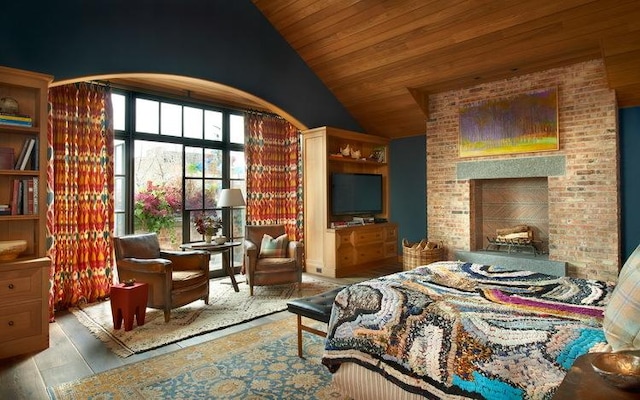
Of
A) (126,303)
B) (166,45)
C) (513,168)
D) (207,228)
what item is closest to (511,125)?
(513,168)

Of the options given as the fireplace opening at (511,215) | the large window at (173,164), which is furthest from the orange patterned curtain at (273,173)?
the fireplace opening at (511,215)

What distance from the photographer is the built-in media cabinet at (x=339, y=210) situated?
5.72 meters

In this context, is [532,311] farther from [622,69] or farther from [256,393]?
[622,69]

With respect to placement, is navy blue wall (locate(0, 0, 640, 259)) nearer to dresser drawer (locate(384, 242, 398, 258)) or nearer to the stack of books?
dresser drawer (locate(384, 242, 398, 258))

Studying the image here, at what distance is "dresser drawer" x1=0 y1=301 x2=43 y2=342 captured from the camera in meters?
2.84

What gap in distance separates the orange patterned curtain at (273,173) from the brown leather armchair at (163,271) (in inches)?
70.8

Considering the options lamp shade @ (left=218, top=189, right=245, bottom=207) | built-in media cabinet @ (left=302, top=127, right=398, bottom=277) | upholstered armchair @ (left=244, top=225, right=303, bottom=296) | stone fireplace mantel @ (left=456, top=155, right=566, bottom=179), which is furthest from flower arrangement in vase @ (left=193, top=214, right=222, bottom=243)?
stone fireplace mantel @ (left=456, top=155, right=566, bottom=179)

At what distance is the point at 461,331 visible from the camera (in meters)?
1.79

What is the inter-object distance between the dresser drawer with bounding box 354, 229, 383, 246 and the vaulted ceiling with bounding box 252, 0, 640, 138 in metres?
1.96

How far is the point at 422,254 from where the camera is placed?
5.53m

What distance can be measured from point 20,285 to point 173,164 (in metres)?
2.64

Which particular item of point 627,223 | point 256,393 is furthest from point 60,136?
point 627,223

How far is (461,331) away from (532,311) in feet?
1.43

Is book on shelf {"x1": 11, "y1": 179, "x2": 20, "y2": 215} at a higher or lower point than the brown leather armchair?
higher
